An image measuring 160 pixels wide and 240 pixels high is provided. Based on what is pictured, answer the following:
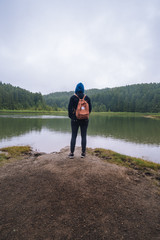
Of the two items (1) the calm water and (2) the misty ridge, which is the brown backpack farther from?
(2) the misty ridge

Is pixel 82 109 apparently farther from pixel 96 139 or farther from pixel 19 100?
pixel 19 100

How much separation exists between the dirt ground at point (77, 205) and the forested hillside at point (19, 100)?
14004 centimetres

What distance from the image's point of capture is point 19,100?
151 m

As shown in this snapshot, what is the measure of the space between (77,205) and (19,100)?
536 feet

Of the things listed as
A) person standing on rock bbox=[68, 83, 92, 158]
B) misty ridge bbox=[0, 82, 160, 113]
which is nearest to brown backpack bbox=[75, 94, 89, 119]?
person standing on rock bbox=[68, 83, 92, 158]

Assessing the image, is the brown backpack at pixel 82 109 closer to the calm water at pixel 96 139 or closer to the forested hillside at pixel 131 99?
the calm water at pixel 96 139

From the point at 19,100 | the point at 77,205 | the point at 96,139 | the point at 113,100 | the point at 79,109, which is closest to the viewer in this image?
the point at 77,205

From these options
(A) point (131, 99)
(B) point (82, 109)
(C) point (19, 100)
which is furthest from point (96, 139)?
(A) point (131, 99)

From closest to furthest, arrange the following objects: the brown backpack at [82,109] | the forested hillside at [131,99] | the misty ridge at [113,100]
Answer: the brown backpack at [82,109] < the misty ridge at [113,100] < the forested hillside at [131,99]

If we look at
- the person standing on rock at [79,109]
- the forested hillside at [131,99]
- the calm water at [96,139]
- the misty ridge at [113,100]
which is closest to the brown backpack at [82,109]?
the person standing on rock at [79,109]

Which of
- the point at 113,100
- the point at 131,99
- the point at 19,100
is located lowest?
the point at 19,100

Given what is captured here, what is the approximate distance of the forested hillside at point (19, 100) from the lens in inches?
5386

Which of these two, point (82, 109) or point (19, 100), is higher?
point (19, 100)

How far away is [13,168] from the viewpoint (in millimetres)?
6070
